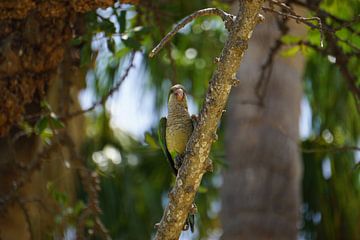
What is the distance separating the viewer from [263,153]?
224 inches

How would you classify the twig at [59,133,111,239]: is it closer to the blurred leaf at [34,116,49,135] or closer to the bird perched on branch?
the blurred leaf at [34,116,49,135]

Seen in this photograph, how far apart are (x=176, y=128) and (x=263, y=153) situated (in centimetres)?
187

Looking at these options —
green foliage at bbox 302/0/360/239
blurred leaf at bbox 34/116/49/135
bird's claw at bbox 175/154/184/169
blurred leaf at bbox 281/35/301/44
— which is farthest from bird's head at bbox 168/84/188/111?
green foliage at bbox 302/0/360/239

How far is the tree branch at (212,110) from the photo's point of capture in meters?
3.07

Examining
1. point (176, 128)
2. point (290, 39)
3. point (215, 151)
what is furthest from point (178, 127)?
point (215, 151)

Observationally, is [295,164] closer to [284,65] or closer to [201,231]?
[284,65]

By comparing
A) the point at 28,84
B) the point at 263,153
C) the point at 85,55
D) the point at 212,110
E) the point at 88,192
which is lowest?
the point at 263,153

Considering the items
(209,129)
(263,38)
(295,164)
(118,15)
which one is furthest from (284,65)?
(209,129)

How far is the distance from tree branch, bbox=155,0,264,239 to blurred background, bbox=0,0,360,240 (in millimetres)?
614

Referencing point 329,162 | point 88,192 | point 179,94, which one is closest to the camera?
point 179,94

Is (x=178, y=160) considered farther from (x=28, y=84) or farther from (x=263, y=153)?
(x=263, y=153)

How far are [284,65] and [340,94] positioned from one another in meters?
1.97

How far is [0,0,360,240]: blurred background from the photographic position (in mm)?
4652

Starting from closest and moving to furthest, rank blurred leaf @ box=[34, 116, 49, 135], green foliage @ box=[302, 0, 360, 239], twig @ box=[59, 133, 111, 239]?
blurred leaf @ box=[34, 116, 49, 135] < twig @ box=[59, 133, 111, 239] < green foliage @ box=[302, 0, 360, 239]
